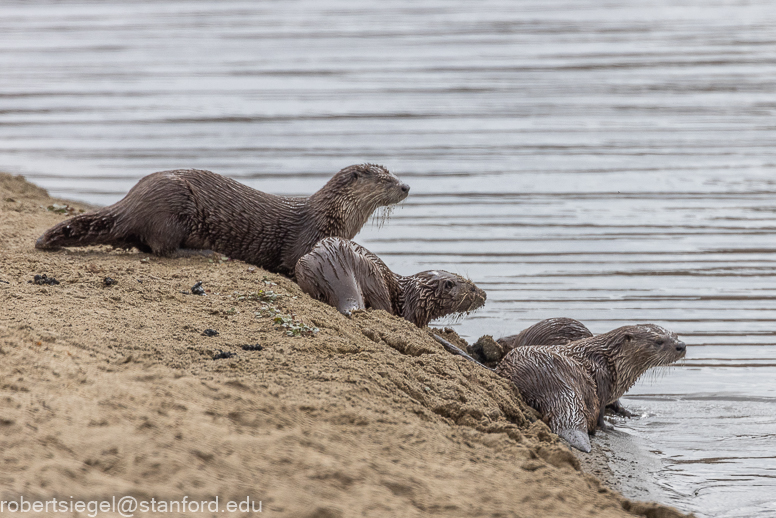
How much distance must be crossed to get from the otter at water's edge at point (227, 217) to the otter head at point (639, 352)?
170 cm

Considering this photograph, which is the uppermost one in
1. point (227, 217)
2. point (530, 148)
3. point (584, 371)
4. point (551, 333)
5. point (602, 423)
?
point (530, 148)

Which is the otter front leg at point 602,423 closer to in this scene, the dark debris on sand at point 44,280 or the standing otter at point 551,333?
the standing otter at point 551,333

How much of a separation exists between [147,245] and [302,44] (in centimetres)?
1191

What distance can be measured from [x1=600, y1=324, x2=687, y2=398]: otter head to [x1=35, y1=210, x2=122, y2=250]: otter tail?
2875 millimetres

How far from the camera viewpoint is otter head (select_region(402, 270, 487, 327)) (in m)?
5.18

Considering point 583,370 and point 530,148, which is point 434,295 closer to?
point 583,370

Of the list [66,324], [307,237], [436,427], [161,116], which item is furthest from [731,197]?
[161,116]

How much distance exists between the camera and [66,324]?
3479 millimetres

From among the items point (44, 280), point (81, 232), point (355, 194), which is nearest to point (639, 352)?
point (355, 194)

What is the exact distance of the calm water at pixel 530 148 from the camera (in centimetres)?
504

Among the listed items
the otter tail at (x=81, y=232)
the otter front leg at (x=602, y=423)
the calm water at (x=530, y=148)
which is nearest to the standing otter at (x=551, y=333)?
the calm water at (x=530, y=148)

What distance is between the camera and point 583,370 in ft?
14.8

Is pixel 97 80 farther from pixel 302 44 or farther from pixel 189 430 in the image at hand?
pixel 189 430

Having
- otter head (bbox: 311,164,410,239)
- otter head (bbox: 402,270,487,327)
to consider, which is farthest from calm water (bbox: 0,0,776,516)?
otter head (bbox: 311,164,410,239)
